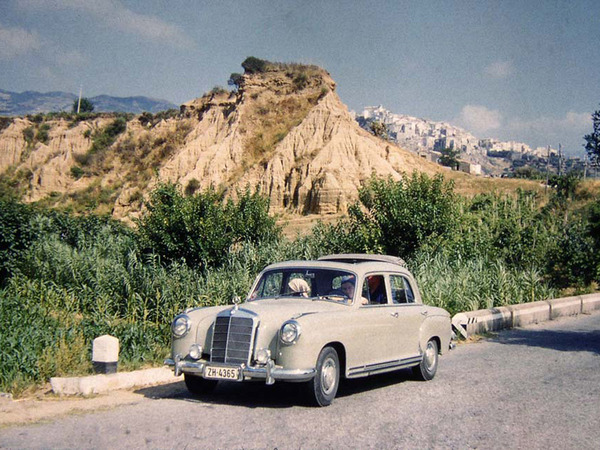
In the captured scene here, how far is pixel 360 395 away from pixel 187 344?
2.31 meters

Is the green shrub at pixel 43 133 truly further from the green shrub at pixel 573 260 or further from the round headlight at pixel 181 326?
the round headlight at pixel 181 326

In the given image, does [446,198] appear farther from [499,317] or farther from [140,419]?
[140,419]

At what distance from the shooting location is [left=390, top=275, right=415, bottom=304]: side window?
887cm

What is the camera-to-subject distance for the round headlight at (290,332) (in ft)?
22.0

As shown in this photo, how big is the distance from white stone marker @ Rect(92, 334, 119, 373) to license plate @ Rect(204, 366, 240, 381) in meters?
1.78

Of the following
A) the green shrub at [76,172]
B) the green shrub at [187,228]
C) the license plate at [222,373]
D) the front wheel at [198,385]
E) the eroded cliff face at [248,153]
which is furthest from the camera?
the green shrub at [76,172]

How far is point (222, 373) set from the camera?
6879mm

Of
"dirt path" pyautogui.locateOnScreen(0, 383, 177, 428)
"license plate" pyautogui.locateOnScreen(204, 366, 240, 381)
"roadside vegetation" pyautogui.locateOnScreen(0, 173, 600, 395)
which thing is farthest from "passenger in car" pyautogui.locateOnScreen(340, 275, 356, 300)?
"roadside vegetation" pyautogui.locateOnScreen(0, 173, 600, 395)

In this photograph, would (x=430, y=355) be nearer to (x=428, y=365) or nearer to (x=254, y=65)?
(x=428, y=365)

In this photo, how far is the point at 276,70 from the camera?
62.4m

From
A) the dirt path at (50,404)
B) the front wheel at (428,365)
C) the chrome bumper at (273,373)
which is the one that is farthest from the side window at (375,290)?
the dirt path at (50,404)

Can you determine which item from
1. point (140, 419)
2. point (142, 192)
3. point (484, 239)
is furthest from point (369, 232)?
point (142, 192)

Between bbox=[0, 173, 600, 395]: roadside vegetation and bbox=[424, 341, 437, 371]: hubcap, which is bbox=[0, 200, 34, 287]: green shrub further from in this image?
bbox=[424, 341, 437, 371]: hubcap

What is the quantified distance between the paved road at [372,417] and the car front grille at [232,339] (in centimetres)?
57
